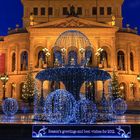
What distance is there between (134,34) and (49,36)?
42.7ft

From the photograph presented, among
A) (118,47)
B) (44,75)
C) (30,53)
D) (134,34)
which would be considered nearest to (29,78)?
(30,53)

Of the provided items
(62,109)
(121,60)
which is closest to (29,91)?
(121,60)

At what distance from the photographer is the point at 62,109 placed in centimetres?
2362

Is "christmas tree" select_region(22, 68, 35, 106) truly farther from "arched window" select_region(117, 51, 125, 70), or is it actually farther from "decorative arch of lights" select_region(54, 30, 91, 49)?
"decorative arch of lights" select_region(54, 30, 91, 49)

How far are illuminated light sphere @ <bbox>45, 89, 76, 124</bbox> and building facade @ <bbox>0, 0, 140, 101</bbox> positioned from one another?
51.0 ft

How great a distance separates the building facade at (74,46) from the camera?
4722 centimetres

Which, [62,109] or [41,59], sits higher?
[41,59]

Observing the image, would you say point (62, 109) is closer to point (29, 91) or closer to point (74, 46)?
point (29, 91)

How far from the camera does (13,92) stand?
165 ft

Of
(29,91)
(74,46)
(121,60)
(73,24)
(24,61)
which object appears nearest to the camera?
(29,91)

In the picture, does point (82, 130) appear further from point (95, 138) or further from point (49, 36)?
point (49, 36)

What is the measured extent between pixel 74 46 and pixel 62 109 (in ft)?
65.1

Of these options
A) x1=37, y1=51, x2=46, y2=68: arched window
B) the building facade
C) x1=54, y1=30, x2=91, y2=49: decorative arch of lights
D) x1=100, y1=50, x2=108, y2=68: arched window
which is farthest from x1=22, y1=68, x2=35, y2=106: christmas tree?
x1=54, y1=30, x2=91, y2=49: decorative arch of lights

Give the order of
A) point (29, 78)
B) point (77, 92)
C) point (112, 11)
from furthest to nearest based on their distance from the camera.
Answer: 1. point (112, 11)
2. point (29, 78)
3. point (77, 92)
